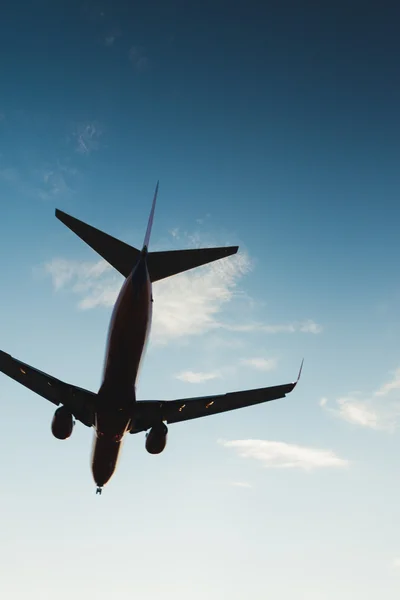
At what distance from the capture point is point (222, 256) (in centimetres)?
1698

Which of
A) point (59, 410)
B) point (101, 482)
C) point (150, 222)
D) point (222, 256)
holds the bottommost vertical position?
point (101, 482)

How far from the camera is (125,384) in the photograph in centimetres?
1602

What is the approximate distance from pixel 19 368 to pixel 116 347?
20.9 feet

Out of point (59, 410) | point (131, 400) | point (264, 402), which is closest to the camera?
point (131, 400)

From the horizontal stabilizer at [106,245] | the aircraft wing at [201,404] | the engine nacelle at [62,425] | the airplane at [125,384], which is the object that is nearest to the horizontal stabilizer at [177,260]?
the airplane at [125,384]

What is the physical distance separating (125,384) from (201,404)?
5.33 metres

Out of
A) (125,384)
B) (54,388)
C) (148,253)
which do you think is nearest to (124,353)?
(125,384)

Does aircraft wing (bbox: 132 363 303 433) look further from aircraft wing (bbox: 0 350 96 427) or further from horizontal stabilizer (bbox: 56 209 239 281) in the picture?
horizontal stabilizer (bbox: 56 209 239 281)

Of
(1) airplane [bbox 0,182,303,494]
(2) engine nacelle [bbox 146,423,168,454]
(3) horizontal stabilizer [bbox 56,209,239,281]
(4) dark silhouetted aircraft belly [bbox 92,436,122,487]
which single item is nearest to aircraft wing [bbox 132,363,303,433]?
(1) airplane [bbox 0,182,303,494]

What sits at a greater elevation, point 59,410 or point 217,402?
point 217,402

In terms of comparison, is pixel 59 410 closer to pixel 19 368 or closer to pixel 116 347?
pixel 19 368

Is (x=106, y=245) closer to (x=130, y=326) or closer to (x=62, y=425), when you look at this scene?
(x=130, y=326)

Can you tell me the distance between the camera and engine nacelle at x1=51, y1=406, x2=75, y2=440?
17.7m

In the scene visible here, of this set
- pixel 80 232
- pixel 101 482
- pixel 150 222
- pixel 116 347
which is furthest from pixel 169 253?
pixel 101 482
